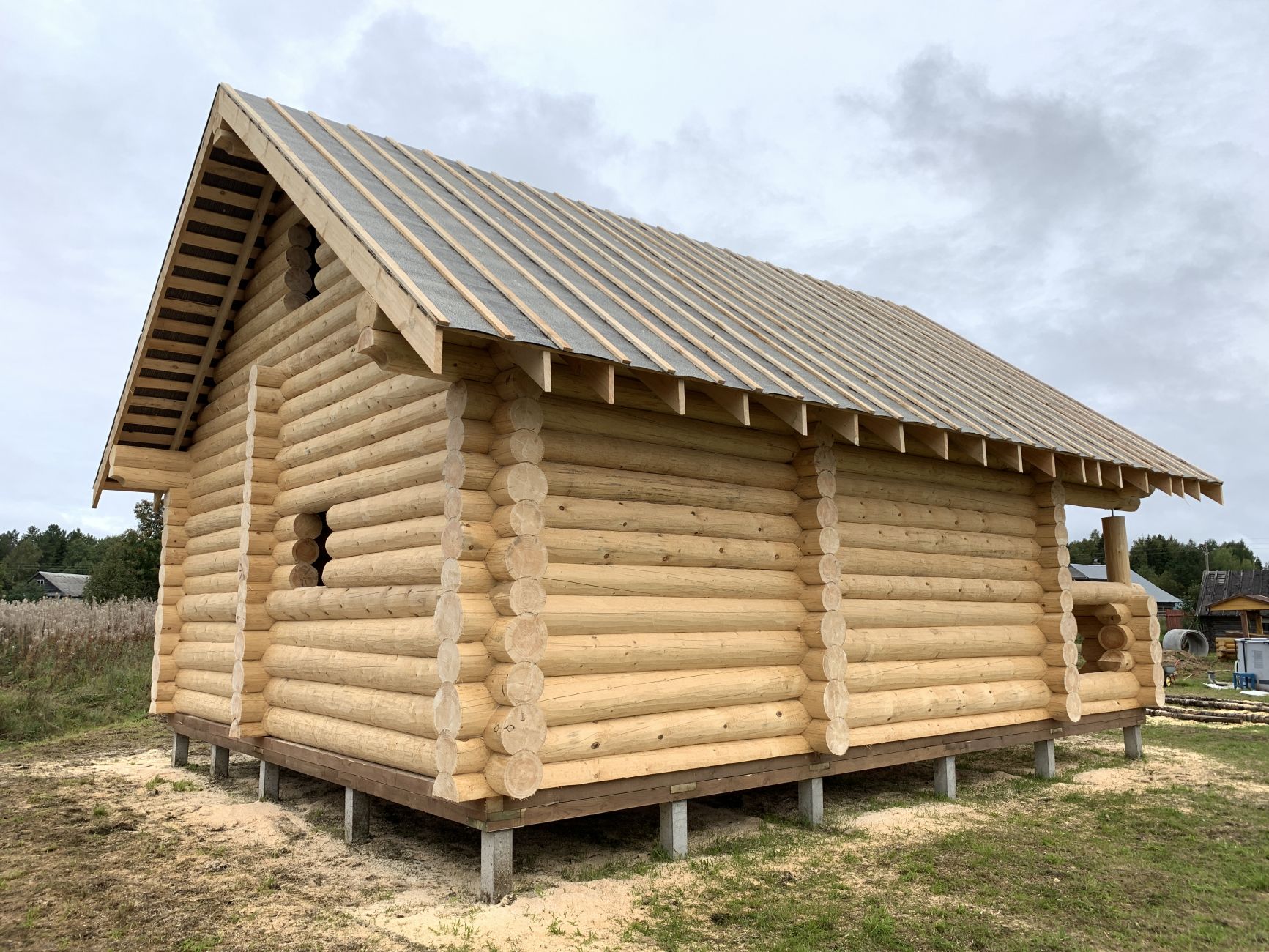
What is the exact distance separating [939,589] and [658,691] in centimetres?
415

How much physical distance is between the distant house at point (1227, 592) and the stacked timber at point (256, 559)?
4518cm

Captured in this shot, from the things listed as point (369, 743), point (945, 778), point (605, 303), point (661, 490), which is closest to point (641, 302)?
point (605, 303)

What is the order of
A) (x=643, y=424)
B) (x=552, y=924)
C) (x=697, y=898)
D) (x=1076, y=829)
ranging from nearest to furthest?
(x=552, y=924) → (x=697, y=898) → (x=643, y=424) → (x=1076, y=829)

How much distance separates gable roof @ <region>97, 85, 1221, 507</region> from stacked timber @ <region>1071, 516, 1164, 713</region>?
1.44m

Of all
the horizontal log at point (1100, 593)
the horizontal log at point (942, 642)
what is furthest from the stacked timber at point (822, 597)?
the horizontal log at point (1100, 593)

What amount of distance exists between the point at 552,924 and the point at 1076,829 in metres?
5.30

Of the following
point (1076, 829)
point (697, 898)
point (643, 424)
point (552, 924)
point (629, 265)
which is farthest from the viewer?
point (629, 265)

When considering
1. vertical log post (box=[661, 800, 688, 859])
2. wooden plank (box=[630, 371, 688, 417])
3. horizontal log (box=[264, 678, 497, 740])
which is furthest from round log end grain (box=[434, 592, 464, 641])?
→ vertical log post (box=[661, 800, 688, 859])

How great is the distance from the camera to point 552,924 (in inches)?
237

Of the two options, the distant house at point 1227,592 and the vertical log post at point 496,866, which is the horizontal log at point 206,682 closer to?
the vertical log post at point 496,866

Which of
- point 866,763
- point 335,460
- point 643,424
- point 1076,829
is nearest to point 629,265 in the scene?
point 643,424

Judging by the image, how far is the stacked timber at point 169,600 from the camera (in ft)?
40.8

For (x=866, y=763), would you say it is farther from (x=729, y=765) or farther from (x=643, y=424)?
(x=643, y=424)

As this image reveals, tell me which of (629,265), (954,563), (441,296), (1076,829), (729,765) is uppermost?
(629,265)
